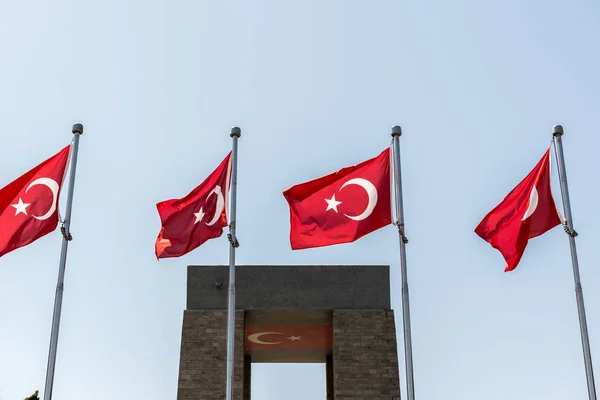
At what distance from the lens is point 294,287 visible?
22906mm

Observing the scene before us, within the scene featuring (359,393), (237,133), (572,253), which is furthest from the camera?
(359,393)

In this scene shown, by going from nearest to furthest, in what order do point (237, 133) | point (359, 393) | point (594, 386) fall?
point (594, 386) → point (237, 133) → point (359, 393)

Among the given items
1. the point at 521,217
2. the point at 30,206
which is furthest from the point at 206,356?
the point at 521,217

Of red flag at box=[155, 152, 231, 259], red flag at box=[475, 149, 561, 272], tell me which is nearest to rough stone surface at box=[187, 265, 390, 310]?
red flag at box=[155, 152, 231, 259]

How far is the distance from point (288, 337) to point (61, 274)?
1046cm

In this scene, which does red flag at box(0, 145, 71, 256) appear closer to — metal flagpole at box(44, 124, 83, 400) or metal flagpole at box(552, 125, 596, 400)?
metal flagpole at box(44, 124, 83, 400)

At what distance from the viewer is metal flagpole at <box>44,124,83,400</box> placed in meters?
15.5

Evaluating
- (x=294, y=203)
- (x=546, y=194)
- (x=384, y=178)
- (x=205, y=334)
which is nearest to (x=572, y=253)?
(x=546, y=194)

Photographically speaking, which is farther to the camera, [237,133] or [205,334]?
[205,334]

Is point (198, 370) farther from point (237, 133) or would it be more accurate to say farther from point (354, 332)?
point (237, 133)

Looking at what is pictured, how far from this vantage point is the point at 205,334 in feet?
74.0

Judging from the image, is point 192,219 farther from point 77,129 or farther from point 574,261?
point 574,261

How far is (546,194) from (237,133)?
21.3 feet

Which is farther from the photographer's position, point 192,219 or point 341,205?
point 192,219
